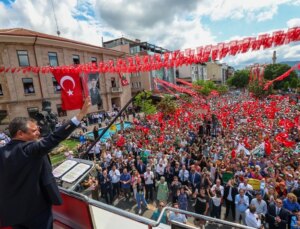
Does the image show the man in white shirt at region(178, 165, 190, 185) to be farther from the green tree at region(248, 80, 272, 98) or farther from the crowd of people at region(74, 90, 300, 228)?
the green tree at region(248, 80, 272, 98)

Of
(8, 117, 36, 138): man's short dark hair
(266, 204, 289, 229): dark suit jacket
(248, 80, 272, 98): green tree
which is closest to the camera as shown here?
(8, 117, 36, 138): man's short dark hair

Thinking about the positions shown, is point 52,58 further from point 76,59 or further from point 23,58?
point 76,59

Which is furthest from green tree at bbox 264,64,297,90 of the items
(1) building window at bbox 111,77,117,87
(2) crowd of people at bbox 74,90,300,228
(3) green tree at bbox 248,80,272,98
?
(2) crowd of people at bbox 74,90,300,228

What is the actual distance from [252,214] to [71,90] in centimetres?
720

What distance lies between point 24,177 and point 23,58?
25419 mm

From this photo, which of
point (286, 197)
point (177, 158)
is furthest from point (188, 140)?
point (286, 197)

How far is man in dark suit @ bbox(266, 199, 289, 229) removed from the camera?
5516 mm

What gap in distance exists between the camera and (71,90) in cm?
701

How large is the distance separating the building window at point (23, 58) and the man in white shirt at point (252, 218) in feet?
83.8

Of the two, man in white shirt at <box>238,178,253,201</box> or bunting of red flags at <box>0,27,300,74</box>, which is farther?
man in white shirt at <box>238,178,253,201</box>

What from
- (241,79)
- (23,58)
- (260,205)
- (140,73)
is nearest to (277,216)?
(260,205)

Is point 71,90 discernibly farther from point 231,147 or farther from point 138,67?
point 231,147

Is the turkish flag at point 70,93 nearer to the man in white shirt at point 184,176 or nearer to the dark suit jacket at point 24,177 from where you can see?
the man in white shirt at point 184,176

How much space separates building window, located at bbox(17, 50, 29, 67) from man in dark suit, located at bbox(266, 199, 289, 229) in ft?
85.3
